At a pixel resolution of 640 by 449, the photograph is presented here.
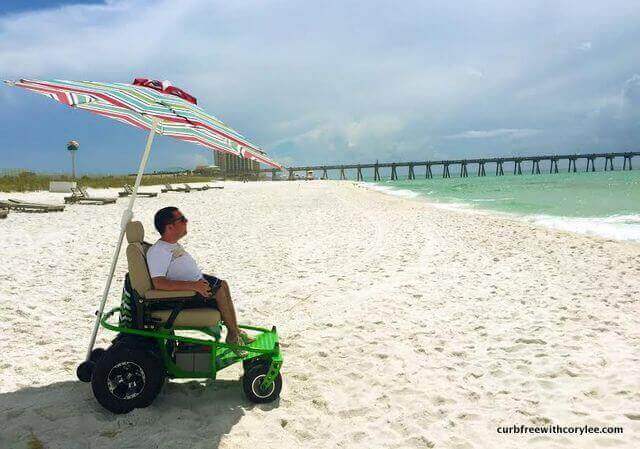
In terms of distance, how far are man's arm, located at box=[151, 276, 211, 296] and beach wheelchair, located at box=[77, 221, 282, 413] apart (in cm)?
5

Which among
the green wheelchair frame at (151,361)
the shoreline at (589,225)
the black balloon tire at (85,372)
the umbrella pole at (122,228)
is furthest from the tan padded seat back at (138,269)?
the shoreline at (589,225)

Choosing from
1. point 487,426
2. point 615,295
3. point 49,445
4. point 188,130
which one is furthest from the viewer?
point 615,295

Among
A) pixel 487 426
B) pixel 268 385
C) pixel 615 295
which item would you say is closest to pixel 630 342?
pixel 615 295

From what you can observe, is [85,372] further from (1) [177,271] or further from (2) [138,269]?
(1) [177,271]

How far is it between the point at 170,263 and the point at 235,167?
97156 mm

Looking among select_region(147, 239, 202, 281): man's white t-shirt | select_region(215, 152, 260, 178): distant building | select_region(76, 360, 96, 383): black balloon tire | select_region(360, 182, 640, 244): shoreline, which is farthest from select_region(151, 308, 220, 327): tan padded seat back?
select_region(215, 152, 260, 178): distant building

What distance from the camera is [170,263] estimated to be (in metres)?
3.57

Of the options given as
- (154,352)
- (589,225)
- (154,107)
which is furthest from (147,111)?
(589,225)

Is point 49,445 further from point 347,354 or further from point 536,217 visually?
point 536,217

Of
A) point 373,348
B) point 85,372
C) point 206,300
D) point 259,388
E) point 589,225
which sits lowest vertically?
point 589,225

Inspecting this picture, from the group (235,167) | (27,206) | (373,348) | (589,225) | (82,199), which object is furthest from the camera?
(235,167)

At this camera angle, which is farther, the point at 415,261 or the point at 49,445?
the point at 415,261

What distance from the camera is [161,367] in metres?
3.54

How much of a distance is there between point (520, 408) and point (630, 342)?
2164mm
